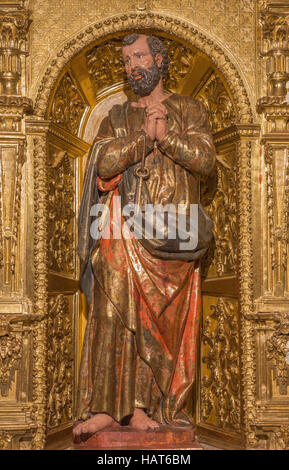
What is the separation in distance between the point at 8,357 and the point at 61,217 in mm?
1170

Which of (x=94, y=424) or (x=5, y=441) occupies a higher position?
(x=94, y=424)

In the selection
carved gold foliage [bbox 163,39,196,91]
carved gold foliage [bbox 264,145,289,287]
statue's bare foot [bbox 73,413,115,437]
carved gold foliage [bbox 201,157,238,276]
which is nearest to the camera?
statue's bare foot [bbox 73,413,115,437]

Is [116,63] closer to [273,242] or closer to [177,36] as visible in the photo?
[177,36]

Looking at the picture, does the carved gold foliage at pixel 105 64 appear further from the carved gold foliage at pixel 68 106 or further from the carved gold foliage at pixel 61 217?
the carved gold foliage at pixel 61 217

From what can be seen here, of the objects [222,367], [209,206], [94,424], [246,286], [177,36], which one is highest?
[177,36]

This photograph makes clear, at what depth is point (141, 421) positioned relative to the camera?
550 centimetres

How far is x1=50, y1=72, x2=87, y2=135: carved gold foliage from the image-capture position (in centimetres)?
624

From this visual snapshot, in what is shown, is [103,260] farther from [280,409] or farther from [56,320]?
[280,409]

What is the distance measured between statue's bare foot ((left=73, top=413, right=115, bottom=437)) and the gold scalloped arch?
7.64 feet

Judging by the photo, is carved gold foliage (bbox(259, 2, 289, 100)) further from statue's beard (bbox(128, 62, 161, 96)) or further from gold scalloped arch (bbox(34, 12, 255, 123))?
statue's beard (bbox(128, 62, 161, 96))

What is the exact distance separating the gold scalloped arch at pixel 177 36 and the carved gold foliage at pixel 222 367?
57.5 inches

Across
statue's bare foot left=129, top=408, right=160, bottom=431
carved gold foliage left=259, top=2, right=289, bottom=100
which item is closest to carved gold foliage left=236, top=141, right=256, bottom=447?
carved gold foliage left=259, top=2, right=289, bottom=100

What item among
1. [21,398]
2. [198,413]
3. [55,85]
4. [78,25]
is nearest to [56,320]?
[21,398]

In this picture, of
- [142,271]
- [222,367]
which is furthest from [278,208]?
[222,367]
